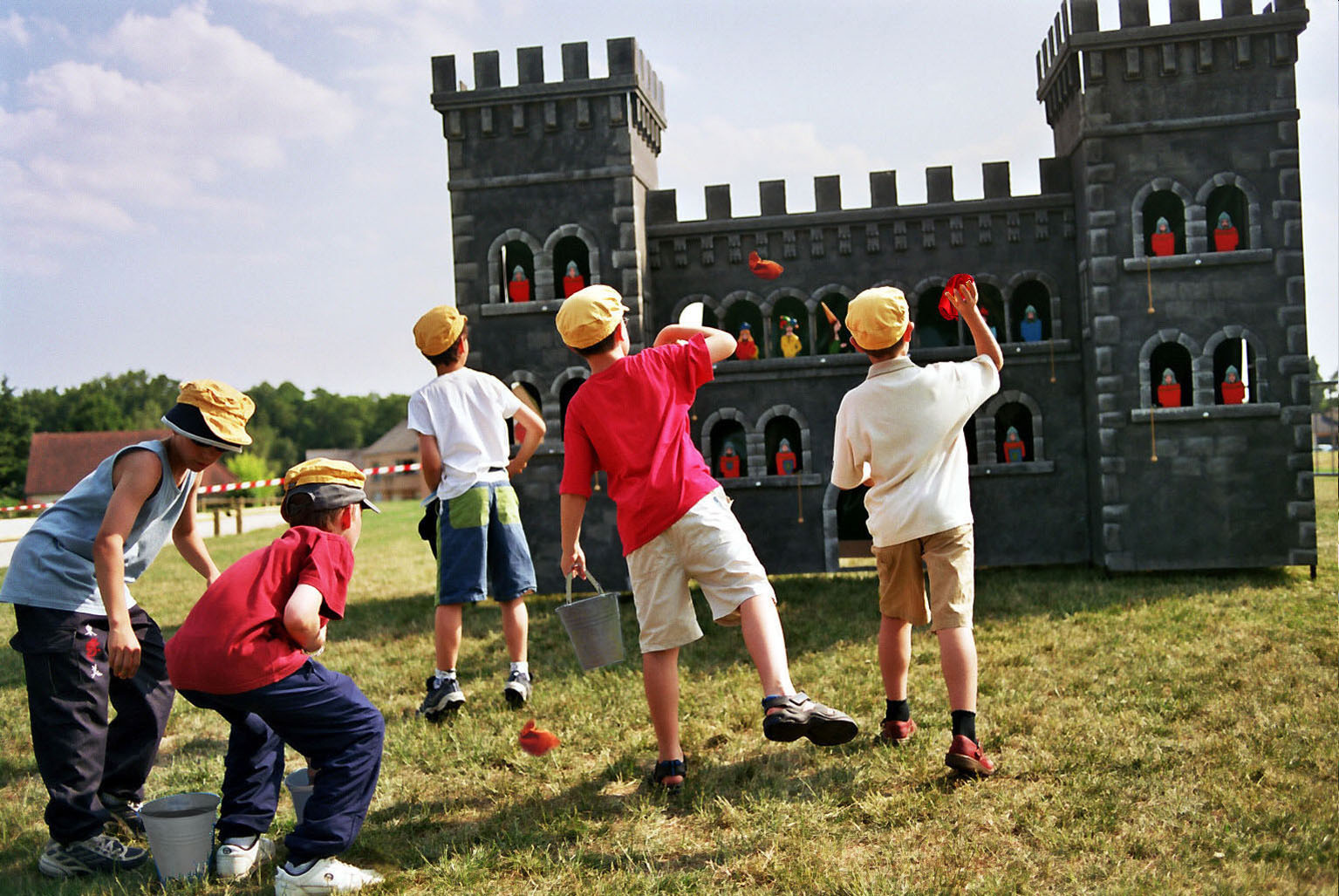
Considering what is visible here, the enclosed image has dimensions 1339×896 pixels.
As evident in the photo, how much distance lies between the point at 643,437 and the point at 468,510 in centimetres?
217

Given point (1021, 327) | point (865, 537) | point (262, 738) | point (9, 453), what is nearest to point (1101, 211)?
point (1021, 327)

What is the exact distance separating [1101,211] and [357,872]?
10.9 m

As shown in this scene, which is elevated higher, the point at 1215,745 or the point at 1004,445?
the point at 1004,445

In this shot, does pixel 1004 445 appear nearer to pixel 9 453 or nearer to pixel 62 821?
pixel 62 821

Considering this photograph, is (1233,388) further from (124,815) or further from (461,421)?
(124,815)

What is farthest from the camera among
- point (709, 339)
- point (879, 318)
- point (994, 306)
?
point (994, 306)

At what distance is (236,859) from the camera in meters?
3.92

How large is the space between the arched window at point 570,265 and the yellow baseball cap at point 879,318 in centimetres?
788

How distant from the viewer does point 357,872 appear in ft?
12.4

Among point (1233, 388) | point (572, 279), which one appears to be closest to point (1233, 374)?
point (1233, 388)

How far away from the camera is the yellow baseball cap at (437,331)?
626 cm

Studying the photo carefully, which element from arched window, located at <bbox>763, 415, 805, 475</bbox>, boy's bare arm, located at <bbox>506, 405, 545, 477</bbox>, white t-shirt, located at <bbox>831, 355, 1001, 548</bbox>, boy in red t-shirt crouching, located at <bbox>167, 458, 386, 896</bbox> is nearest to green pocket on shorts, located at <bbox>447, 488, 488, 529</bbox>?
boy's bare arm, located at <bbox>506, 405, 545, 477</bbox>

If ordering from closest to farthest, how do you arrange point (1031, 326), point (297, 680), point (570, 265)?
point (297, 680), point (570, 265), point (1031, 326)

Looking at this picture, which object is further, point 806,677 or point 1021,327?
point 1021,327
